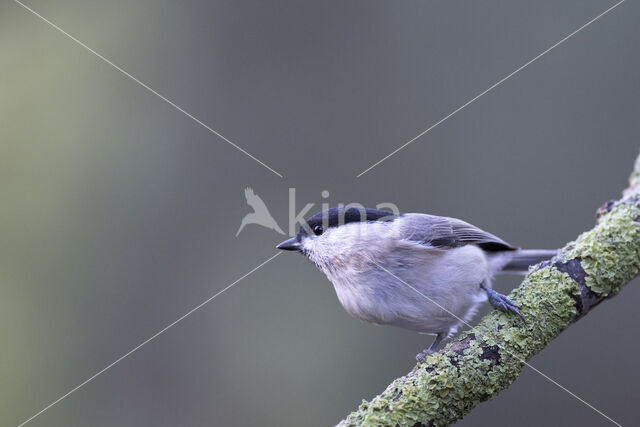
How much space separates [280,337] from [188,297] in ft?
2.61

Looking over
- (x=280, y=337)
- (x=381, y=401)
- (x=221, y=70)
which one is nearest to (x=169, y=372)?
(x=280, y=337)

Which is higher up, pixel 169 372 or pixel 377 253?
pixel 377 253

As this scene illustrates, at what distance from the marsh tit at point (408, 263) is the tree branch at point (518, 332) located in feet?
0.40

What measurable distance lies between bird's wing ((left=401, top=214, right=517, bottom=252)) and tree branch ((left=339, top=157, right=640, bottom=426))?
0.44 m

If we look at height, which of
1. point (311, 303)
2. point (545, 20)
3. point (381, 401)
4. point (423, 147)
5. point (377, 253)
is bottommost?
point (311, 303)

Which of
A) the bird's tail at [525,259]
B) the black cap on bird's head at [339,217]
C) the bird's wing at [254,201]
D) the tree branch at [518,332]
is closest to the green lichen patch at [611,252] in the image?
the tree branch at [518,332]

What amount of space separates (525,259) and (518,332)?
0.88 m

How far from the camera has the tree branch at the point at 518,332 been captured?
204cm

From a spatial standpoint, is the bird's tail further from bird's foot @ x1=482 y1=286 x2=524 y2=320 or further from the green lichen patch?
bird's foot @ x1=482 y1=286 x2=524 y2=320

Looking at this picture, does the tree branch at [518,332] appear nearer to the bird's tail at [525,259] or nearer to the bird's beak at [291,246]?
the bird's tail at [525,259]

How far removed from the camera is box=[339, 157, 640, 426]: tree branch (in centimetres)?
204

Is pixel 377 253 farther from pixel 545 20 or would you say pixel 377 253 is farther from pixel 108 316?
pixel 545 20

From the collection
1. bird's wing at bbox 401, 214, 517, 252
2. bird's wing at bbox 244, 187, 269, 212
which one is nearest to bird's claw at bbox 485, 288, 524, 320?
bird's wing at bbox 401, 214, 517, 252

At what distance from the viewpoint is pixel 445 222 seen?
2984mm
